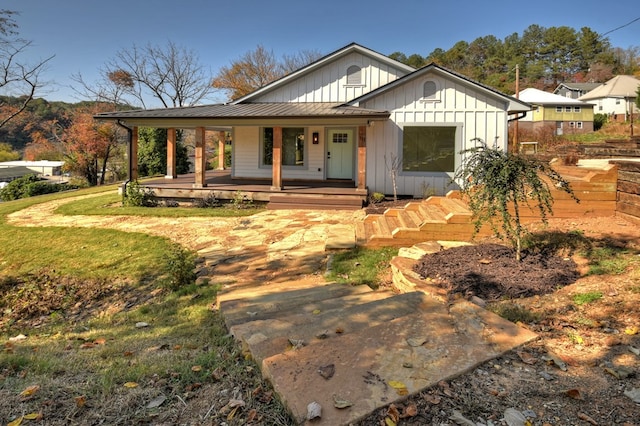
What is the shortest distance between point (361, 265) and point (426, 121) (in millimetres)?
8026

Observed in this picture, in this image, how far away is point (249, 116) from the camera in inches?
471

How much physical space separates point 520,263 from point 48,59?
29682 mm

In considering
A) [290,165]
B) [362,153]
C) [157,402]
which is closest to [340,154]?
[290,165]

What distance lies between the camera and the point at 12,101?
26.8 meters

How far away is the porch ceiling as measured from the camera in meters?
11.5

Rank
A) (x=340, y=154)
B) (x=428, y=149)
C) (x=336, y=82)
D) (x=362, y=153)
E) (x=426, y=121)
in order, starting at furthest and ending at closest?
1. (x=340, y=154)
2. (x=336, y=82)
3. (x=428, y=149)
4. (x=426, y=121)
5. (x=362, y=153)

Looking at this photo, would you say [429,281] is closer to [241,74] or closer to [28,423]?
[28,423]

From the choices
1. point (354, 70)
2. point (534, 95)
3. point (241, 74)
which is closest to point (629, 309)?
point (354, 70)

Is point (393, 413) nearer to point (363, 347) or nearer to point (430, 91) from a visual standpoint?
point (363, 347)

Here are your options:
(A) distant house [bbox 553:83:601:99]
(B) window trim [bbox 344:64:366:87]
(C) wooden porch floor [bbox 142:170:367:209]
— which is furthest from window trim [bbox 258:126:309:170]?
(A) distant house [bbox 553:83:601:99]

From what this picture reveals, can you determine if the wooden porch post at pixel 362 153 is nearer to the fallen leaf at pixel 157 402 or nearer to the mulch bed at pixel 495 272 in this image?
the mulch bed at pixel 495 272

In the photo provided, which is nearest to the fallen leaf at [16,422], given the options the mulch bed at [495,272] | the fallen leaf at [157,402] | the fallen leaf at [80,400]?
the fallen leaf at [80,400]

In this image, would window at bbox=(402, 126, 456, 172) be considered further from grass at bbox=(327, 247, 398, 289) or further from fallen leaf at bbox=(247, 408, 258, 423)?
fallen leaf at bbox=(247, 408, 258, 423)

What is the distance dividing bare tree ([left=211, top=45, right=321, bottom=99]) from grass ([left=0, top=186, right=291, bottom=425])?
3081cm
